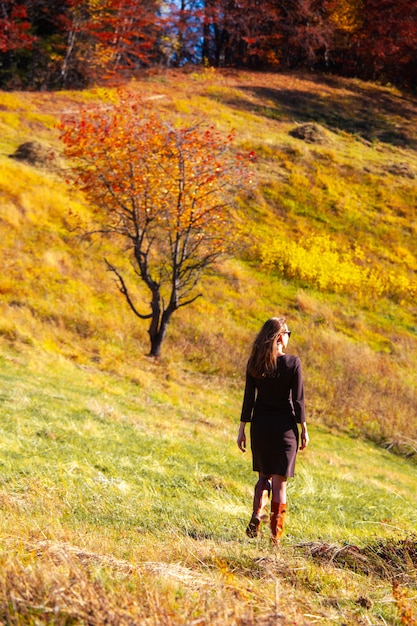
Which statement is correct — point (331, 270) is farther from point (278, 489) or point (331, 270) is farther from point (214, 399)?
point (278, 489)

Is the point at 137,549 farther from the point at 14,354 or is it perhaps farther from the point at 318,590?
the point at 14,354

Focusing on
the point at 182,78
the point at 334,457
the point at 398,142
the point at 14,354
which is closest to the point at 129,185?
the point at 14,354

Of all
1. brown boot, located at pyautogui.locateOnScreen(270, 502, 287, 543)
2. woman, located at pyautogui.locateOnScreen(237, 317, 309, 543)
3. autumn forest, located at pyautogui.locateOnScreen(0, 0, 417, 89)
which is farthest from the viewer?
autumn forest, located at pyautogui.locateOnScreen(0, 0, 417, 89)

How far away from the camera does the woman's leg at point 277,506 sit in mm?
4512

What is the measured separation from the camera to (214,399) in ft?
49.2

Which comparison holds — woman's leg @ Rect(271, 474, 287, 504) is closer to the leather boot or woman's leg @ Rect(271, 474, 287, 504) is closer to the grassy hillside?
the leather boot

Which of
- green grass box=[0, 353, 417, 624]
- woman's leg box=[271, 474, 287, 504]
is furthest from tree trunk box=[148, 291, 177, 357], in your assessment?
woman's leg box=[271, 474, 287, 504]

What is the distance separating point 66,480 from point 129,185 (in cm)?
1222

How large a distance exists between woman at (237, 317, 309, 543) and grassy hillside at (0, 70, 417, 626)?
353mm

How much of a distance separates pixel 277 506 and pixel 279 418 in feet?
2.33

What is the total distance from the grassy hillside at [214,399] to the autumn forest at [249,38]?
5652 millimetres

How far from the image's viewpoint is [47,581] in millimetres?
2275

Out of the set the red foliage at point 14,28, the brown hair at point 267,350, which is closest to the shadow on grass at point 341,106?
the red foliage at point 14,28

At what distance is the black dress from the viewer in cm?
461
